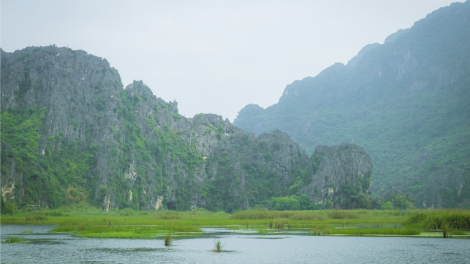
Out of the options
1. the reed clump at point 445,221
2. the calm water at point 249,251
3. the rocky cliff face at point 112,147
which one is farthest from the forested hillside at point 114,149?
the reed clump at point 445,221

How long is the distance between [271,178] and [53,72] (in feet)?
284

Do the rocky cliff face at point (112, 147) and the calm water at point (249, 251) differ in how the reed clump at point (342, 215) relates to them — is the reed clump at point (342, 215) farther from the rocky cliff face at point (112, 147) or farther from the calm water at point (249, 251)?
the rocky cliff face at point (112, 147)

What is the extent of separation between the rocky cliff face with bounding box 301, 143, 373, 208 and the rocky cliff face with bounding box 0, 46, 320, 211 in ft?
84.2

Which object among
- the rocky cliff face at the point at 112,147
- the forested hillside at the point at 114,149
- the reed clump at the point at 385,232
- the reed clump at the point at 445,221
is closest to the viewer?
the reed clump at the point at 385,232

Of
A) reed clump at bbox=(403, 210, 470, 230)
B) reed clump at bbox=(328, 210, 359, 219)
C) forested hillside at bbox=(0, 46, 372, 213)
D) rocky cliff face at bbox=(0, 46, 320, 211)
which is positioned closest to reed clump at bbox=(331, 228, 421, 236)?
reed clump at bbox=(403, 210, 470, 230)

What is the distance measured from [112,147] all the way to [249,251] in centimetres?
9854

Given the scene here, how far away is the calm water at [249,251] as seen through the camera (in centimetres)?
2850

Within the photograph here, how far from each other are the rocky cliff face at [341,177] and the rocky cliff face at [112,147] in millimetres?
25676

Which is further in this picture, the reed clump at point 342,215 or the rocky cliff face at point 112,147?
the rocky cliff face at point 112,147

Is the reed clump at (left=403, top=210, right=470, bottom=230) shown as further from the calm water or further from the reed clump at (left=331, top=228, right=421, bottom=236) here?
the calm water

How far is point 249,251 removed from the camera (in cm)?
3347

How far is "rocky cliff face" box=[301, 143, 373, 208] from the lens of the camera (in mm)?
127250

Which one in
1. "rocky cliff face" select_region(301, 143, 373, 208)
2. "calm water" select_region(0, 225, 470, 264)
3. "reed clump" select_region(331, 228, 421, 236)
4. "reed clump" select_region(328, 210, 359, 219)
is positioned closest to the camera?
"calm water" select_region(0, 225, 470, 264)

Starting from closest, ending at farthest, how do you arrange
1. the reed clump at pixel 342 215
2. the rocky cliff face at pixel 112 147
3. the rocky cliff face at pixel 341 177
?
the reed clump at pixel 342 215
the rocky cliff face at pixel 112 147
the rocky cliff face at pixel 341 177
